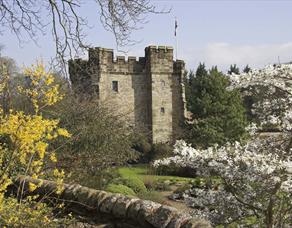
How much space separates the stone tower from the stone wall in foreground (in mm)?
26053

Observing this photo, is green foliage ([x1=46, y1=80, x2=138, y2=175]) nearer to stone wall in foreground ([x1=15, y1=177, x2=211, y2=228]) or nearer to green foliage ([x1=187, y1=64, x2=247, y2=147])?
stone wall in foreground ([x1=15, y1=177, x2=211, y2=228])

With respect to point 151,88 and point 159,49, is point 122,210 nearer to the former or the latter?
point 151,88

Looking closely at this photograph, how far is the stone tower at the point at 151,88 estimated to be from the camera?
3306 centimetres

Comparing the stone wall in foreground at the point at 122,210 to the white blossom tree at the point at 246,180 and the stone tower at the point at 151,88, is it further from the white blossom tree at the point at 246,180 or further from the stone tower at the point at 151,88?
the stone tower at the point at 151,88

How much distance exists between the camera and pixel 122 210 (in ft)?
18.2

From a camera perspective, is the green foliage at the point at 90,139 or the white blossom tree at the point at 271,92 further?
the green foliage at the point at 90,139

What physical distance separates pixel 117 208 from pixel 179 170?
66.4ft

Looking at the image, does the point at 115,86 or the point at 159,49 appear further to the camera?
the point at 159,49

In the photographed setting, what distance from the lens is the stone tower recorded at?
3306 centimetres

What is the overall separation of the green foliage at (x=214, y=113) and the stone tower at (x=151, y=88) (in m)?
2.91

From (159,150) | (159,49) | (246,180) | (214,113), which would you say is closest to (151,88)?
(159,49)

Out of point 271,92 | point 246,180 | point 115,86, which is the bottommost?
→ point 246,180

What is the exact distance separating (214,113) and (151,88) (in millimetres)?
6271

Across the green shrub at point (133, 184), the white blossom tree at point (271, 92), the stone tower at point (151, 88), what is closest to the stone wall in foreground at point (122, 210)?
the white blossom tree at point (271, 92)
